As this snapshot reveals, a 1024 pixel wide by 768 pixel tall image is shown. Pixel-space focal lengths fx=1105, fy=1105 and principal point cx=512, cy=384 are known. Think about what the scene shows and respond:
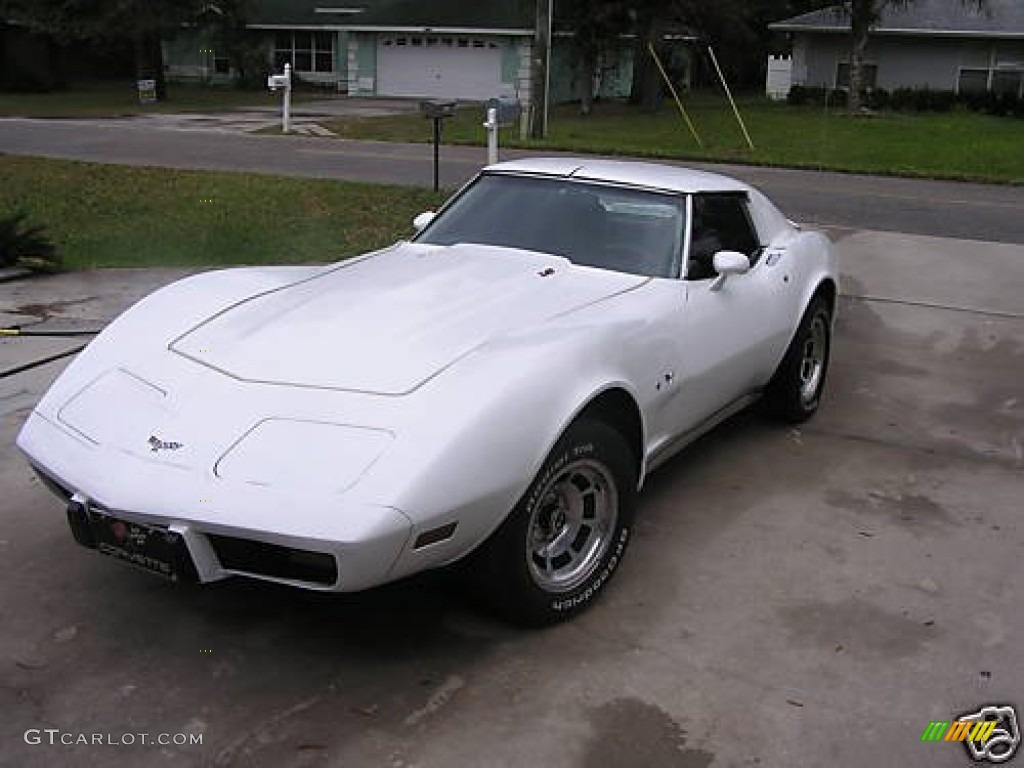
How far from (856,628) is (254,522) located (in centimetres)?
206

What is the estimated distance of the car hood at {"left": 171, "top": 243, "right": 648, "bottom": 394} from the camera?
11.4 feet

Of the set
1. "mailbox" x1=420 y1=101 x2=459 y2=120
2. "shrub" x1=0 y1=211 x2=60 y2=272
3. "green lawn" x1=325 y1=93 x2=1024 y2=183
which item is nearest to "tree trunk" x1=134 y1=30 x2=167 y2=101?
"green lawn" x1=325 y1=93 x2=1024 y2=183

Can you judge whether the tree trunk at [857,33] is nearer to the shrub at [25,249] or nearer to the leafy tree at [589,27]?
the leafy tree at [589,27]

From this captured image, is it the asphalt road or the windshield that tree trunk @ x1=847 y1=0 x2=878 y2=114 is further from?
the windshield

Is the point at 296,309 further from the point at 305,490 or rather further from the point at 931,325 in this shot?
the point at 931,325

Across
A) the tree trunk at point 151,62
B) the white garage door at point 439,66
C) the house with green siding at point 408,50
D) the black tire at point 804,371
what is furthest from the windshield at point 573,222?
the white garage door at point 439,66

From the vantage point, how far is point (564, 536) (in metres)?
3.76

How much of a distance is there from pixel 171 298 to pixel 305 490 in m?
1.65

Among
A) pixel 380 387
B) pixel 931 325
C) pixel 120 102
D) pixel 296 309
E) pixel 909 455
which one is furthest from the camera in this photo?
pixel 120 102

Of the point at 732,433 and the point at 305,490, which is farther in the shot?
the point at 732,433

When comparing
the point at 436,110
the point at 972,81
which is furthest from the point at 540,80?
the point at 972,81

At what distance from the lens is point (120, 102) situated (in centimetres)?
3366

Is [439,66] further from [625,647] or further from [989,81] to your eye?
[625,647]

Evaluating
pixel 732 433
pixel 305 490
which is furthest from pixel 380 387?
pixel 732 433
